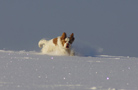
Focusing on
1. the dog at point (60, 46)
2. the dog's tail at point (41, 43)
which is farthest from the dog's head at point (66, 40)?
the dog's tail at point (41, 43)

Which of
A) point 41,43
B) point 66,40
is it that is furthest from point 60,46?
point 41,43

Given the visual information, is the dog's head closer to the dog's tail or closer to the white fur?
the white fur

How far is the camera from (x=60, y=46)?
13.3m

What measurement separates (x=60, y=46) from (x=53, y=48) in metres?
0.71

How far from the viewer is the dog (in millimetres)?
13031

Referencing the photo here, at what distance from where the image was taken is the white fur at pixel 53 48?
13039mm

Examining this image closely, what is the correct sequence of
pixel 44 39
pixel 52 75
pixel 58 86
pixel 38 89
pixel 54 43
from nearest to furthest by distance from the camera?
pixel 38 89, pixel 58 86, pixel 52 75, pixel 54 43, pixel 44 39

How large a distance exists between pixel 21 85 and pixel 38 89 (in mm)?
436

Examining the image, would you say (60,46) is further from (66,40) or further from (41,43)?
(41,43)

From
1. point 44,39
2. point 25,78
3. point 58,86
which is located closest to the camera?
point 58,86

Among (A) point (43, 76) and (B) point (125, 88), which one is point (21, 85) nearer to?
(A) point (43, 76)

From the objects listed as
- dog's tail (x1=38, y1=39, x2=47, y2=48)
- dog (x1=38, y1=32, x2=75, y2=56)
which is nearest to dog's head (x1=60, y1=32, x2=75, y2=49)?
dog (x1=38, y1=32, x2=75, y2=56)

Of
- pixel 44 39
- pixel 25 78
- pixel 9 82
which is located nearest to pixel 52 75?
pixel 25 78

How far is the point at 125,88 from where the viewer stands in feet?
16.5
